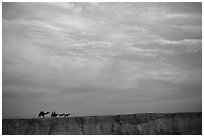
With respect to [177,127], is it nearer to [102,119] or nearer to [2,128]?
[102,119]

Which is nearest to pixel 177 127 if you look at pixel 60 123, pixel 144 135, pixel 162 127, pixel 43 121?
pixel 162 127

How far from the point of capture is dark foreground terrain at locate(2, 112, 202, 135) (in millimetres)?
15477

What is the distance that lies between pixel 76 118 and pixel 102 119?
1516mm

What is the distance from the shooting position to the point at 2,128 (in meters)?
15.2

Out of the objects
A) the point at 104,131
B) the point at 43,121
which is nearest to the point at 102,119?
the point at 104,131

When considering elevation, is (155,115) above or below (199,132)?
above

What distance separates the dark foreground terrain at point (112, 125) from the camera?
15.5 meters

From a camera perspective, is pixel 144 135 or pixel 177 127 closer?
pixel 144 135

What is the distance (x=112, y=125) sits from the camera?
15812 millimetres

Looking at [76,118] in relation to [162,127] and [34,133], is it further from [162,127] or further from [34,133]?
[162,127]

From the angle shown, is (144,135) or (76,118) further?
(76,118)

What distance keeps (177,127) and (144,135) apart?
2543mm

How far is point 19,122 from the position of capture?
51.3 feet

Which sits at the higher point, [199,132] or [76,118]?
[76,118]
